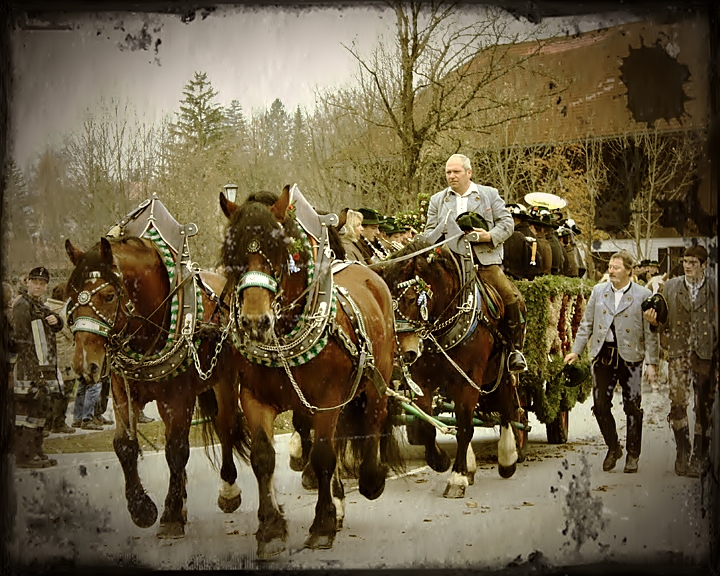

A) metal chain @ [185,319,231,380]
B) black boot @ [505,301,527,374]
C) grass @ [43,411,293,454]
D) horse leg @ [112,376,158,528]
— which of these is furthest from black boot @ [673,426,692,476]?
horse leg @ [112,376,158,528]

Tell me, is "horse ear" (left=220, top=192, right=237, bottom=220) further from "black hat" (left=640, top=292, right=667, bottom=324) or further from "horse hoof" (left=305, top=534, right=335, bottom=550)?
"black hat" (left=640, top=292, right=667, bottom=324)

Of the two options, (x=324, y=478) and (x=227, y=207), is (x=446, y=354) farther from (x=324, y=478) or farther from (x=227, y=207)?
(x=227, y=207)

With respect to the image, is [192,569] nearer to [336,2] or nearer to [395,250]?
[395,250]

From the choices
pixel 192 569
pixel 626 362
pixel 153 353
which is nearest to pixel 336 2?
pixel 153 353

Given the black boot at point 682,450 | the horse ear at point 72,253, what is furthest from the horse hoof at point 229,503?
Answer: the black boot at point 682,450

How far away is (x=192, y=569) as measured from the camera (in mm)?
6266

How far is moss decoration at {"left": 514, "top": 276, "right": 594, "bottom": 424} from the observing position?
8.17 metres

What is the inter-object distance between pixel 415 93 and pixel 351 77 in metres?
0.47

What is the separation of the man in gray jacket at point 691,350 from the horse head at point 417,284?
5.41 ft

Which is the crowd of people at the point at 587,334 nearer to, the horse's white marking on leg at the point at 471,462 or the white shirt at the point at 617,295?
the white shirt at the point at 617,295

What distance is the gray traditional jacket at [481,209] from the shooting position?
7.21 metres

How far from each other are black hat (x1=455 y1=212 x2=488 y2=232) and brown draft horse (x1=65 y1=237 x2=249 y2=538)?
189 cm

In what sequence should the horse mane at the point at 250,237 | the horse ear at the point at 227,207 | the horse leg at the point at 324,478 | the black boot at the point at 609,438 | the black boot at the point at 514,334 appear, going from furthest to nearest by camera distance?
the black boot at the point at 514,334 → the black boot at the point at 609,438 → the horse leg at the point at 324,478 → the horse ear at the point at 227,207 → the horse mane at the point at 250,237

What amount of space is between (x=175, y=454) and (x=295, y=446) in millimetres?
854
